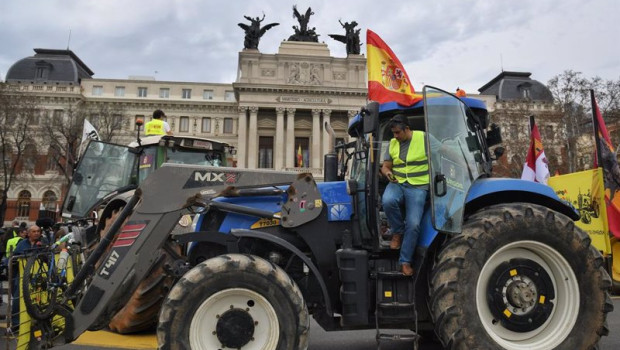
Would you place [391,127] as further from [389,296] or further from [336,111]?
[336,111]

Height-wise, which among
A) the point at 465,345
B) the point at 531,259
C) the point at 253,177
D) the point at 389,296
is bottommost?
the point at 465,345

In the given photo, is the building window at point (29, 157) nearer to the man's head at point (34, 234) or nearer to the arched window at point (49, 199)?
the arched window at point (49, 199)

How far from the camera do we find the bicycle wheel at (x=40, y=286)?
371 centimetres

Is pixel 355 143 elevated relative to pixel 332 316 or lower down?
elevated

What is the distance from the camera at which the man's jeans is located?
3826 mm

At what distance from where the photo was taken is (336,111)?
5691 cm

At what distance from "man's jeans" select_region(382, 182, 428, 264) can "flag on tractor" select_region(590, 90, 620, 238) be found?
27.7 ft

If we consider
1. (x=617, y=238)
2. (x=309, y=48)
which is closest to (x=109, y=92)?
(x=309, y=48)

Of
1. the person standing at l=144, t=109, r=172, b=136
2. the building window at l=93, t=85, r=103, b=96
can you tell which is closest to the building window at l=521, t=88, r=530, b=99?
the person standing at l=144, t=109, r=172, b=136

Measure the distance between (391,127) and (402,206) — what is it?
751 mm

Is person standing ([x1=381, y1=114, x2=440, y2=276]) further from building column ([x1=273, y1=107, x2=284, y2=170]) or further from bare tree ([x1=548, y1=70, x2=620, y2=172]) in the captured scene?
building column ([x1=273, y1=107, x2=284, y2=170])

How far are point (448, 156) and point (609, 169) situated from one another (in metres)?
8.73

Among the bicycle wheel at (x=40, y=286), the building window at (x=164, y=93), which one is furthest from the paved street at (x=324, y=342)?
the building window at (x=164, y=93)

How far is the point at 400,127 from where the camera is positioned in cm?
403
